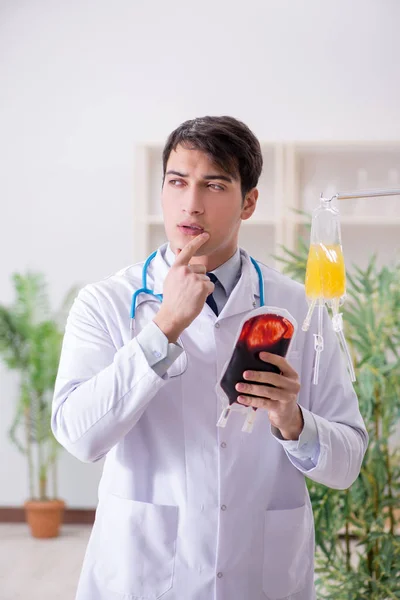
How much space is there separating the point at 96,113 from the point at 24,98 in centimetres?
47

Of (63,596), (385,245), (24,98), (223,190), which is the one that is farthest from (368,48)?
(223,190)

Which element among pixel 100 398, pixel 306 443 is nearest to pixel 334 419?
pixel 306 443

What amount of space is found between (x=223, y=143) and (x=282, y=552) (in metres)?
0.75

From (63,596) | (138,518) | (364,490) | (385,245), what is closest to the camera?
(138,518)

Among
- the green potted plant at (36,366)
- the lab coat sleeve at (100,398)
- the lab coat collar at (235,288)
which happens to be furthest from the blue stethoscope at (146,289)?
the green potted plant at (36,366)

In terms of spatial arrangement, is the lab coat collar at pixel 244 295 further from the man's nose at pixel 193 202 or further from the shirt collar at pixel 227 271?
the man's nose at pixel 193 202

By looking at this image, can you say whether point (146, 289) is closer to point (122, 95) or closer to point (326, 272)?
point (326, 272)

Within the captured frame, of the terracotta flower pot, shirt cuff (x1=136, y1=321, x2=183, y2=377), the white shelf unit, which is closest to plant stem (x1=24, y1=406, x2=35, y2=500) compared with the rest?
the terracotta flower pot

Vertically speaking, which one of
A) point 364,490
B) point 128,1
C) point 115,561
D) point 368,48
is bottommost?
point 364,490

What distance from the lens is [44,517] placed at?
514 centimetres

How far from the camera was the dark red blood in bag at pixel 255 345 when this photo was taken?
1354 millimetres

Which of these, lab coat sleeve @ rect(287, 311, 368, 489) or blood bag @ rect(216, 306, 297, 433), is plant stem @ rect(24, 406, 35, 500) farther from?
blood bag @ rect(216, 306, 297, 433)

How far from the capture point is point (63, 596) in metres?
4.10

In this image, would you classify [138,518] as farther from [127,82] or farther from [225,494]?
[127,82]
